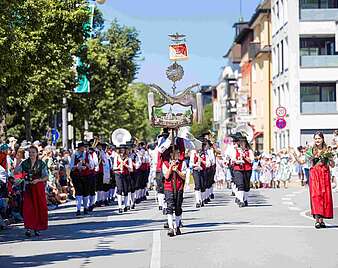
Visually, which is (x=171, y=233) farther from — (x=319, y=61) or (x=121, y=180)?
(x=319, y=61)

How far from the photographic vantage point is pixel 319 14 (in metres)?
Result: 58.1

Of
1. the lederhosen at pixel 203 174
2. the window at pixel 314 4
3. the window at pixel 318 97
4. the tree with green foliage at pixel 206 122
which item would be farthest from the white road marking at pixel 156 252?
the tree with green foliage at pixel 206 122

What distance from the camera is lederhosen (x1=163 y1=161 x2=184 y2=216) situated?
15617 millimetres

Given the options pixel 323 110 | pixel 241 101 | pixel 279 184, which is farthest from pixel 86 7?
pixel 241 101

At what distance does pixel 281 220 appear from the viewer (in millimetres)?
18500

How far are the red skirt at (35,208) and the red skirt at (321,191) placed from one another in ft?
17.1

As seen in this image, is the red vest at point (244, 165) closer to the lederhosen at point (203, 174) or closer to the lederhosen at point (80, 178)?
the lederhosen at point (203, 174)

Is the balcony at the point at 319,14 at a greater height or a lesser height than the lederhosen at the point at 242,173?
Result: greater

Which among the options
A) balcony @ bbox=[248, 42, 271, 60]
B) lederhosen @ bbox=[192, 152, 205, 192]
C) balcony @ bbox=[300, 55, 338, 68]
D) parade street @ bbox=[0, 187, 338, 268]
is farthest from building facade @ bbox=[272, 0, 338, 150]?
parade street @ bbox=[0, 187, 338, 268]

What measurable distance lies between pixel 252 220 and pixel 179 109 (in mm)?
3812

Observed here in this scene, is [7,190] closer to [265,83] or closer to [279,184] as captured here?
[279,184]

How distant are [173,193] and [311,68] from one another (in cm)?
4378

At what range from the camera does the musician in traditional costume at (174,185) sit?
615 inches

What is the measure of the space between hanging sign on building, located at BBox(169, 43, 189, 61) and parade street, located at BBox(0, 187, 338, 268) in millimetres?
3458
